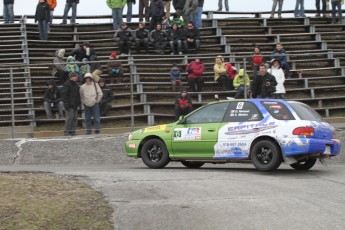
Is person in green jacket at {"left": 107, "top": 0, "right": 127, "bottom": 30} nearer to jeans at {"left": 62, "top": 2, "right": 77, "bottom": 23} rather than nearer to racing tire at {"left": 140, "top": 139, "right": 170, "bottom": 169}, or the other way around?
jeans at {"left": 62, "top": 2, "right": 77, "bottom": 23}

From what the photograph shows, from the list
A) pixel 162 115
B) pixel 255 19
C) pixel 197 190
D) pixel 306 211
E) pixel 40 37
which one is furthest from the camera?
pixel 255 19

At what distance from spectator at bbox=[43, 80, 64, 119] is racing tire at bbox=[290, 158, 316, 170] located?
7.21 m

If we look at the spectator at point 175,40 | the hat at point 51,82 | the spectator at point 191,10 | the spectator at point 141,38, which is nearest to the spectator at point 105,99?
the hat at point 51,82

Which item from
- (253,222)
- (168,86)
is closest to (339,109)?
(168,86)

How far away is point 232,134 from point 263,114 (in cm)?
78

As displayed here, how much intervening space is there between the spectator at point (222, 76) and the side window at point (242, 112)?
5.18 metres

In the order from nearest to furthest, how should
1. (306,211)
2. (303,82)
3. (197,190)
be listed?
(306,211) → (197,190) → (303,82)

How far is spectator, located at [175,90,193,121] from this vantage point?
2175 cm

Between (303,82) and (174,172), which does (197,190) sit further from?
(303,82)

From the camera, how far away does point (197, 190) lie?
42.9 feet

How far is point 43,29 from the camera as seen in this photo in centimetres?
2894

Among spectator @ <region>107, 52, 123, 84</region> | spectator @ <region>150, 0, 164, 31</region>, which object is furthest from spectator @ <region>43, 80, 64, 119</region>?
spectator @ <region>150, 0, 164, 31</region>

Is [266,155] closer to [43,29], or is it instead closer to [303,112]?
[303,112]

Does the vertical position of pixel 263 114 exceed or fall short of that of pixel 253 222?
it exceeds it
